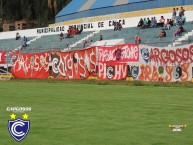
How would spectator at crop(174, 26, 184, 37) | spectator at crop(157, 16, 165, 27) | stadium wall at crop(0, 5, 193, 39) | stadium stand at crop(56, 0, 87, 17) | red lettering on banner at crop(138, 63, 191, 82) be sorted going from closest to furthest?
red lettering on banner at crop(138, 63, 191, 82) → spectator at crop(174, 26, 184, 37) → spectator at crop(157, 16, 165, 27) → stadium wall at crop(0, 5, 193, 39) → stadium stand at crop(56, 0, 87, 17)

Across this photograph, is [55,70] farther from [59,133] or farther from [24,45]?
[59,133]

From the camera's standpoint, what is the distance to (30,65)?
114 ft

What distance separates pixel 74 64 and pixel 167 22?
973cm

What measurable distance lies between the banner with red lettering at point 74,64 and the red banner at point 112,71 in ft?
2.46

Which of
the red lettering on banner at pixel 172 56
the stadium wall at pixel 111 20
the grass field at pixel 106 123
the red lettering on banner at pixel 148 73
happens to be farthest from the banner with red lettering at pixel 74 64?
the grass field at pixel 106 123

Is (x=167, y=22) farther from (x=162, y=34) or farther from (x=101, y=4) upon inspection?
(x=101, y=4)

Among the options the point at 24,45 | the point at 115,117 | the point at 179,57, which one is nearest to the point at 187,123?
the point at 115,117

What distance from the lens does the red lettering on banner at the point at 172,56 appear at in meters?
24.3

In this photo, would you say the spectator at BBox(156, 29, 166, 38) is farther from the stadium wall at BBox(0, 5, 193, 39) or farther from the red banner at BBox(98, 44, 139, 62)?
the red banner at BBox(98, 44, 139, 62)

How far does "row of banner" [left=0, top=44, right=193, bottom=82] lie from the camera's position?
24.7 meters

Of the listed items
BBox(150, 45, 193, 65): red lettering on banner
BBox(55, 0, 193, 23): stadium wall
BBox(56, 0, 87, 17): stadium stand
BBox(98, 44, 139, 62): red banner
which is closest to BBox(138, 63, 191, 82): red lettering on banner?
BBox(150, 45, 193, 65): red lettering on banner

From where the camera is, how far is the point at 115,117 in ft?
36.1

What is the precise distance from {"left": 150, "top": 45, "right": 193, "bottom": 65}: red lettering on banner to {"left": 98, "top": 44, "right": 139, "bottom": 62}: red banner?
144cm

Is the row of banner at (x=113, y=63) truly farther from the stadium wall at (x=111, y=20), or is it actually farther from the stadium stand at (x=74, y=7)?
the stadium stand at (x=74, y=7)
